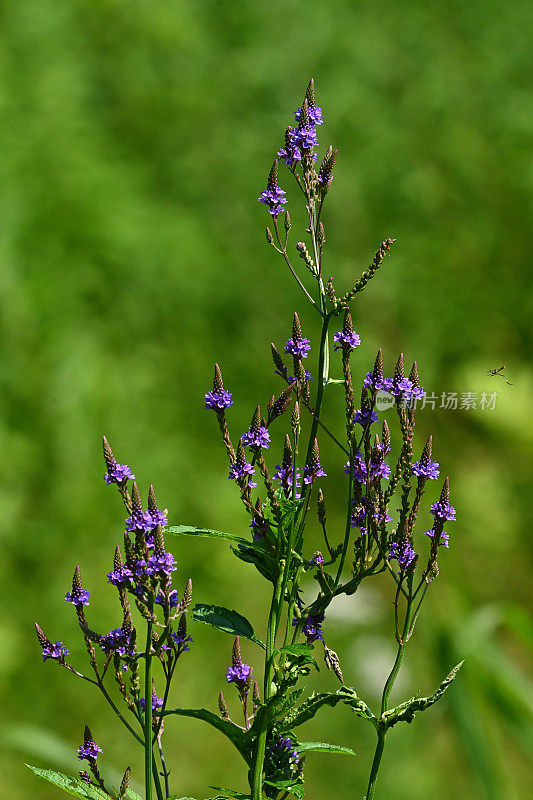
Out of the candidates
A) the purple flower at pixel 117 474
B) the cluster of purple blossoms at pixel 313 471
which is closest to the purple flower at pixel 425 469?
the cluster of purple blossoms at pixel 313 471

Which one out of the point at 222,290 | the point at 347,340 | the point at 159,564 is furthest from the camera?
the point at 222,290

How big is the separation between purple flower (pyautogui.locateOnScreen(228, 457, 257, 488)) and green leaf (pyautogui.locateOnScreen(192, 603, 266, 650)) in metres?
0.15

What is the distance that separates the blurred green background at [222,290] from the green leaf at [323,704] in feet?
6.76

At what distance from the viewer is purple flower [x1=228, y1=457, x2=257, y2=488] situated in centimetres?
103

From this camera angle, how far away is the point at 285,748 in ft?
3.45

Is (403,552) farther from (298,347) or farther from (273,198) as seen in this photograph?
(273,198)

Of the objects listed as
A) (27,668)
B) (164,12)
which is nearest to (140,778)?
(27,668)

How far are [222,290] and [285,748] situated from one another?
3.22 m

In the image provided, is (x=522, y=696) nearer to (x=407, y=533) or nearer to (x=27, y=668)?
(x=407, y=533)

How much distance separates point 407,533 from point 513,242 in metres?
3.68

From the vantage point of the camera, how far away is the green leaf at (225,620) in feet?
3.42

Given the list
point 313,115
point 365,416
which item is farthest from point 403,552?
point 313,115

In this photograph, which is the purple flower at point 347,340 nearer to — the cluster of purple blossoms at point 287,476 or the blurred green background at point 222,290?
the cluster of purple blossoms at point 287,476

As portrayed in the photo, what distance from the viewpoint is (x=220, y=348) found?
4207mm
